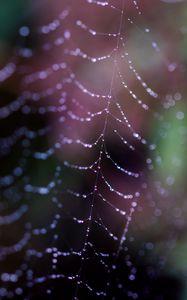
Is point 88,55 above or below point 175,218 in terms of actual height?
above

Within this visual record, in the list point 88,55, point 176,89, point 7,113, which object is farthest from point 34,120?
point 176,89

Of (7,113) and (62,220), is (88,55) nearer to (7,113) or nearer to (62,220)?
(7,113)

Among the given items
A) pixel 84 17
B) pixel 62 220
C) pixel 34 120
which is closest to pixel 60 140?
pixel 34 120

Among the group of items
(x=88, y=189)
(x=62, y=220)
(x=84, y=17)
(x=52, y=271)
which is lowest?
(x=52, y=271)

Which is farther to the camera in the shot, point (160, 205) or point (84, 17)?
point (160, 205)

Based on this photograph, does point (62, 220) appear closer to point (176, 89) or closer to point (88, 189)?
point (88, 189)

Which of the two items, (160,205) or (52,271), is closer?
(52,271)
